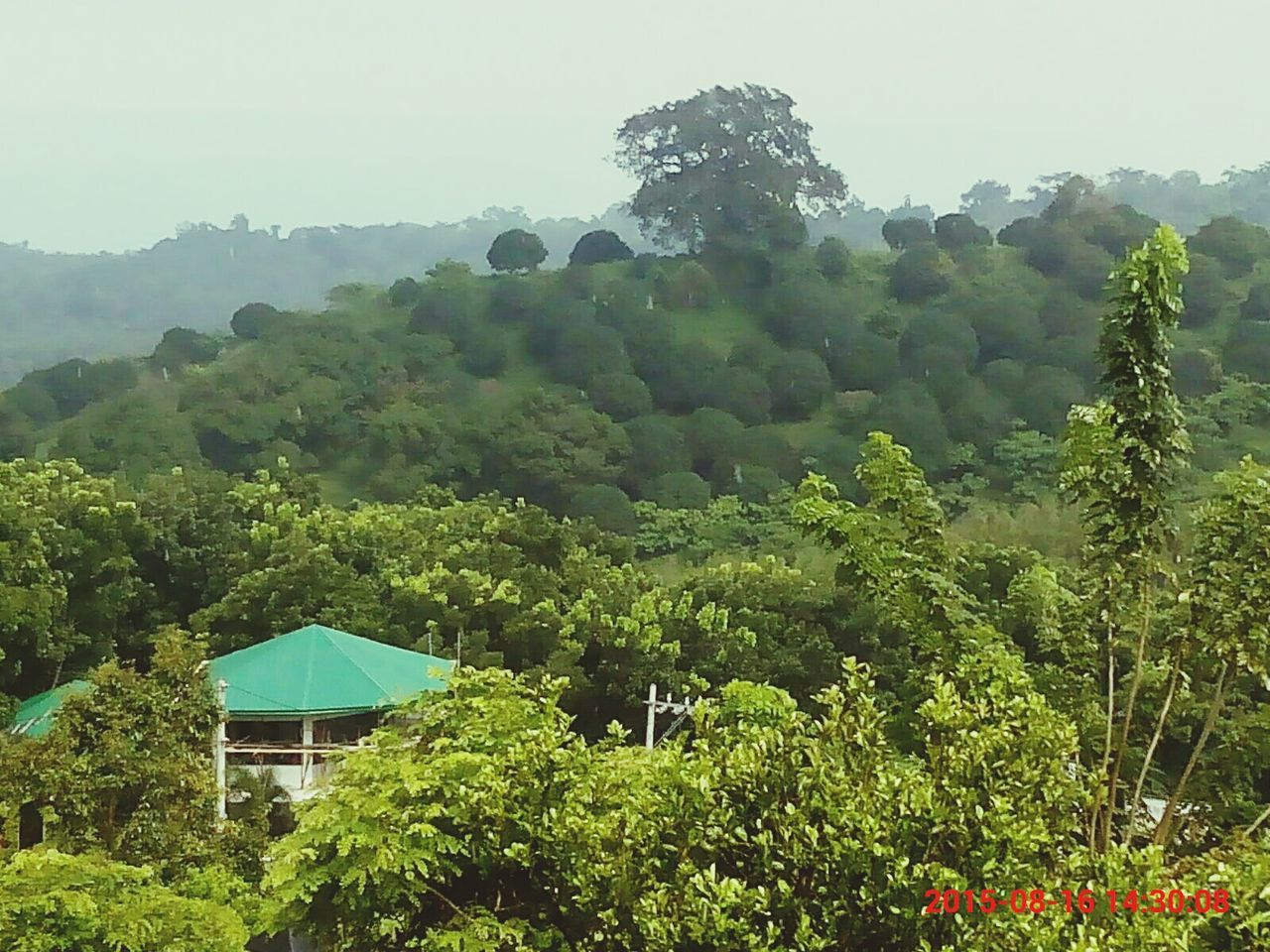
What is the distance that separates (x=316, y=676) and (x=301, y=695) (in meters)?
0.27

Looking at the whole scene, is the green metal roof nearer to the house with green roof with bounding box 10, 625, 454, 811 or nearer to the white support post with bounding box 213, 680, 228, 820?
the house with green roof with bounding box 10, 625, 454, 811

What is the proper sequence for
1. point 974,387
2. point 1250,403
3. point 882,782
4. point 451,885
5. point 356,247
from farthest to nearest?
point 356,247
point 974,387
point 1250,403
point 451,885
point 882,782

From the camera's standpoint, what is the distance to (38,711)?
1011cm

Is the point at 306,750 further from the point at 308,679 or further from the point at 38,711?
the point at 38,711

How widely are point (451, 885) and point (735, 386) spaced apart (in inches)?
965

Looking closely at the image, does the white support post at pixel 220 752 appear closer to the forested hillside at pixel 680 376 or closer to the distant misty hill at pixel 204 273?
the forested hillside at pixel 680 376

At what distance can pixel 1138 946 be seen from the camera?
2875mm

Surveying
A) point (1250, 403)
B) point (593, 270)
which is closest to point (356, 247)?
point (593, 270)

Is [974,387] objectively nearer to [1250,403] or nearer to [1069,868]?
[1250,403]

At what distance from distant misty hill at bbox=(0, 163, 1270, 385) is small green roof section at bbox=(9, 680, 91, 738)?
3723 centimetres

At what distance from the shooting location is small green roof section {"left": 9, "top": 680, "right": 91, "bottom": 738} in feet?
30.8

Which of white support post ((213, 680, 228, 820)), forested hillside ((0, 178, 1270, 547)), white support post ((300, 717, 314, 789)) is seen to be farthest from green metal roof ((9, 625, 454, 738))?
forested hillside ((0, 178, 1270, 547))

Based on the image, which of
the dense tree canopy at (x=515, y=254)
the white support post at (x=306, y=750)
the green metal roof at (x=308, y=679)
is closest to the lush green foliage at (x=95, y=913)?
the white support post at (x=306, y=750)

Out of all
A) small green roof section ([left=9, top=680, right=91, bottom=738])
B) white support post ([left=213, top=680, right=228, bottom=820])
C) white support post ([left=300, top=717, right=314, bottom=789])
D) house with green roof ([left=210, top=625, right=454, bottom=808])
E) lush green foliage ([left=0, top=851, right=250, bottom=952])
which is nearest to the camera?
lush green foliage ([left=0, top=851, right=250, bottom=952])
